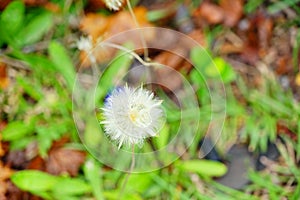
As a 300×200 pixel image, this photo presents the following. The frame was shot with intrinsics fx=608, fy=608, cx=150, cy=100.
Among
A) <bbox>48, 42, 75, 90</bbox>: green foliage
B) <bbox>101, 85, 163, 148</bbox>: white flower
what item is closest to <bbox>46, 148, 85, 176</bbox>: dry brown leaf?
<bbox>48, 42, 75, 90</bbox>: green foliage

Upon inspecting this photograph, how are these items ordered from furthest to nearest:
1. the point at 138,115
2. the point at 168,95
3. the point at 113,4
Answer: the point at 168,95 < the point at 113,4 < the point at 138,115

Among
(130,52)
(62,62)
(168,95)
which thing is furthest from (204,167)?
(62,62)

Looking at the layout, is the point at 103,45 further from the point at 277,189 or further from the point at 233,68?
the point at 277,189

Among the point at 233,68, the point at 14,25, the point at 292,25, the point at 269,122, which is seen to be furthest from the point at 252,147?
the point at 14,25

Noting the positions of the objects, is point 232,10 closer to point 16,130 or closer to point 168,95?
point 168,95

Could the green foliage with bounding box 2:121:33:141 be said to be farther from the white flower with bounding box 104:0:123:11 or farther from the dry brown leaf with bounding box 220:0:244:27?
the dry brown leaf with bounding box 220:0:244:27

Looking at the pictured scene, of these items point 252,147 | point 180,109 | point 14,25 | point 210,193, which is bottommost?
point 210,193

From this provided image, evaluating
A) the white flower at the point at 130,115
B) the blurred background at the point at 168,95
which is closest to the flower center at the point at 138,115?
the white flower at the point at 130,115

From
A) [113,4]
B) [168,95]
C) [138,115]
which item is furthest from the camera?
[168,95]
